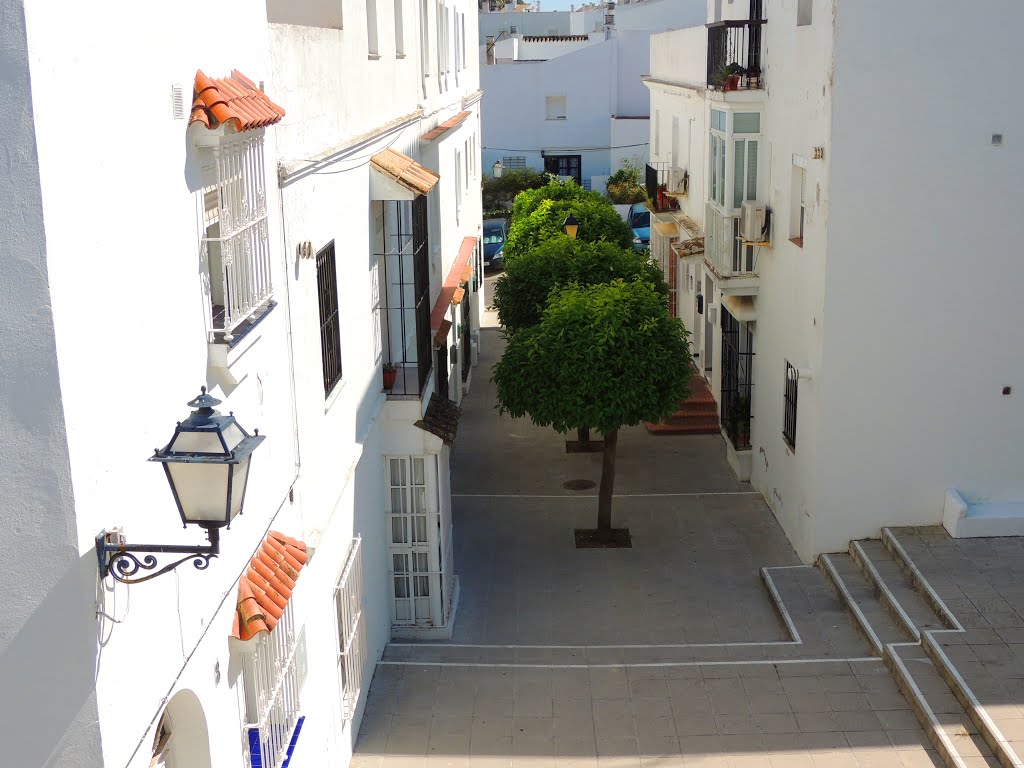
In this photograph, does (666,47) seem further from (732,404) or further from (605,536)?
(605,536)

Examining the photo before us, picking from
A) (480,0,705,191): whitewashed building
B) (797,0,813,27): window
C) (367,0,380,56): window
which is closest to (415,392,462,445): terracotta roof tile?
(367,0,380,56): window

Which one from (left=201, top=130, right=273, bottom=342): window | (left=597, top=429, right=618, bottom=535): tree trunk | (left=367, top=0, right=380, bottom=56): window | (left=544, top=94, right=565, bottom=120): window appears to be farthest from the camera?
(left=544, top=94, right=565, bottom=120): window

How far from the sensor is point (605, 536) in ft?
48.5

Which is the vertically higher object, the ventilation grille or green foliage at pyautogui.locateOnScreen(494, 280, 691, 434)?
the ventilation grille

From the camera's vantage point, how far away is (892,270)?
12.8 meters

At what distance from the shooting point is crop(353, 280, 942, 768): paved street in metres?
10.0

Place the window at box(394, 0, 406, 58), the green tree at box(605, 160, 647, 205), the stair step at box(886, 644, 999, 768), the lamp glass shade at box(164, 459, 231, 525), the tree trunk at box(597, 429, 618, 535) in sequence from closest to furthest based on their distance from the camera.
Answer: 1. the lamp glass shade at box(164, 459, 231, 525)
2. the stair step at box(886, 644, 999, 768)
3. the window at box(394, 0, 406, 58)
4. the tree trunk at box(597, 429, 618, 535)
5. the green tree at box(605, 160, 647, 205)

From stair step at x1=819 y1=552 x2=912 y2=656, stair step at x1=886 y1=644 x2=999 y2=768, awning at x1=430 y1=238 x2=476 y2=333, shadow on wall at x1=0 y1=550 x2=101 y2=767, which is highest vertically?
shadow on wall at x1=0 y1=550 x2=101 y2=767

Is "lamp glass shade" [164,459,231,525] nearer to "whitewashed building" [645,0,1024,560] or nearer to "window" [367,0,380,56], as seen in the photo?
"window" [367,0,380,56]

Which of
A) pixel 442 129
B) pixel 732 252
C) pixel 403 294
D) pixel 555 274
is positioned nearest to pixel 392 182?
pixel 403 294

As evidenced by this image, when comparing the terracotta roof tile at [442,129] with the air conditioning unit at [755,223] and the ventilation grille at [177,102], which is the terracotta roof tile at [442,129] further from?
the ventilation grille at [177,102]

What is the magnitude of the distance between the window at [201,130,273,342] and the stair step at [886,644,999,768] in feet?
22.2

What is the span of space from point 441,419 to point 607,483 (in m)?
3.54

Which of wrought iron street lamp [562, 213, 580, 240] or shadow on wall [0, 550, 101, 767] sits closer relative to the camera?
shadow on wall [0, 550, 101, 767]
